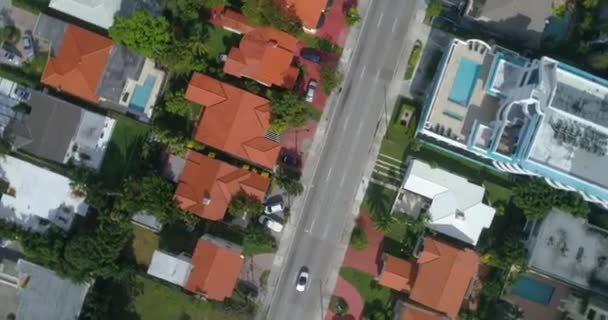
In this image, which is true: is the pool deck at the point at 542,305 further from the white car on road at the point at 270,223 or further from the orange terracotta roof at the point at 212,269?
the orange terracotta roof at the point at 212,269

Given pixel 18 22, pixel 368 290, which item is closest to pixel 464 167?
pixel 368 290

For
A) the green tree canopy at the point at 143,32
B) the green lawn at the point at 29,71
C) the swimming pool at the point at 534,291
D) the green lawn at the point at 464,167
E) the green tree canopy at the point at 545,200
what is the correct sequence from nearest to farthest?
the green tree canopy at the point at 143,32
the green tree canopy at the point at 545,200
the green lawn at the point at 29,71
the green lawn at the point at 464,167
the swimming pool at the point at 534,291

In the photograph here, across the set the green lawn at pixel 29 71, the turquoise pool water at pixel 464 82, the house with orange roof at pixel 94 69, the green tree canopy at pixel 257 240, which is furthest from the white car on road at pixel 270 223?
the green lawn at pixel 29 71

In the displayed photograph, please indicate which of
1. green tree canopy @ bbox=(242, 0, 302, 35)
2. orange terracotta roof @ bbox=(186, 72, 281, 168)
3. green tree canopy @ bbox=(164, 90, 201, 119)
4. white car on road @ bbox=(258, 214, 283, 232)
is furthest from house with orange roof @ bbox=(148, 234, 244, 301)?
green tree canopy @ bbox=(242, 0, 302, 35)

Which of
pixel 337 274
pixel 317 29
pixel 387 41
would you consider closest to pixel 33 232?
pixel 337 274

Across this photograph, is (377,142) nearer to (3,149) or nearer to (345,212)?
(345,212)
